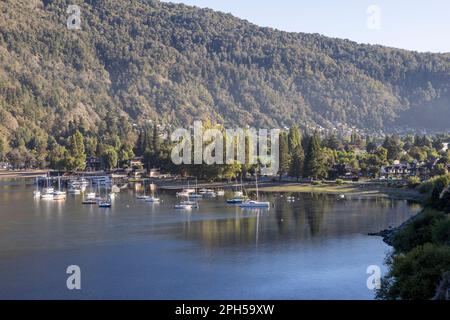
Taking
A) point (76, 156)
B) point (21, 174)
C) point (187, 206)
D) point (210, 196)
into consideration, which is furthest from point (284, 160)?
point (21, 174)

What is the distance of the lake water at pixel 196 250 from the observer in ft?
115

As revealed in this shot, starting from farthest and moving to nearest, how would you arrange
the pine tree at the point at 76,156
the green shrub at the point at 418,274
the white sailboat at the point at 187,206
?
1. the pine tree at the point at 76,156
2. the white sailboat at the point at 187,206
3. the green shrub at the point at 418,274

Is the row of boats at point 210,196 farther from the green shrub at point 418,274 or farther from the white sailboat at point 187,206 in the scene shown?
the green shrub at point 418,274

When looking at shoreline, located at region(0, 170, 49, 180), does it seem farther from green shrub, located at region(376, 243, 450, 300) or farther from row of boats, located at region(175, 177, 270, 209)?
green shrub, located at region(376, 243, 450, 300)

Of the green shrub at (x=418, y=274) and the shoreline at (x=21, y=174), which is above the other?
the shoreline at (x=21, y=174)

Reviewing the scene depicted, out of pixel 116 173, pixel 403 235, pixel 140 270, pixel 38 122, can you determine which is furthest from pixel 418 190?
pixel 38 122

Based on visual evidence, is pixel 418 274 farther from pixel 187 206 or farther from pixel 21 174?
pixel 21 174

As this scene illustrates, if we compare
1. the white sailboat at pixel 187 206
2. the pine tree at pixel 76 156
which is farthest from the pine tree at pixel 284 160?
the pine tree at pixel 76 156

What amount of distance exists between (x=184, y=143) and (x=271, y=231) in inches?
2205

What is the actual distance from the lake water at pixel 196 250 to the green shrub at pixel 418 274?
269 centimetres

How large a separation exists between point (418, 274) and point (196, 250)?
63.4 feet

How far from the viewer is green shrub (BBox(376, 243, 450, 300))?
2838 cm

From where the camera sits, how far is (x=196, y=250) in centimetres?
4584

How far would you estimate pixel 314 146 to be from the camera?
9388cm
